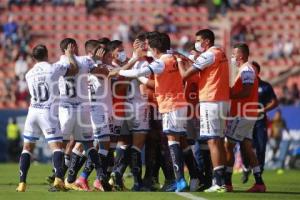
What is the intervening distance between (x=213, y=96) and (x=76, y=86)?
2.34 metres

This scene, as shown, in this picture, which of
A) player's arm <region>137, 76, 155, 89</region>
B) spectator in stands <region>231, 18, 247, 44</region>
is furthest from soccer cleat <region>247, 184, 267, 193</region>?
spectator in stands <region>231, 18, 247, 44</region>

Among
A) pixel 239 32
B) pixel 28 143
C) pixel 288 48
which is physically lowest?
pixel 28 143

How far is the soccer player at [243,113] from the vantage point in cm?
1750

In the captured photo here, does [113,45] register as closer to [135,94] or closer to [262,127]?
[135,94]

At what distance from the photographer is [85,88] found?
56.6 ft

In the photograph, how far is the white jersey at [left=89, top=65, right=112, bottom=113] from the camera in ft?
56.8

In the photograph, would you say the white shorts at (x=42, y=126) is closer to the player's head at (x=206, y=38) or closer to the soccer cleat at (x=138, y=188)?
the soccer cleat at (x=138, y=188)

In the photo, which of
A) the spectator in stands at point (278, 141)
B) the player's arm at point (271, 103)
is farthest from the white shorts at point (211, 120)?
the spectator in stands at point (278, 141)

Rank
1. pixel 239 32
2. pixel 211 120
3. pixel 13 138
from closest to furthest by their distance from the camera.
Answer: pixel 211 120 → pixel 13 138 → pixel 239 32

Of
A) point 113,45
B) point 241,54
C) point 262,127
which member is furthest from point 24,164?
point 262,127

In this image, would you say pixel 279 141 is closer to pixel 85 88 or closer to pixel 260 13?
pixel 260 13

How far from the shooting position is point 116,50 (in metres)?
17.9

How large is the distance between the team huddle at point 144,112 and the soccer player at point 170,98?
17 mm

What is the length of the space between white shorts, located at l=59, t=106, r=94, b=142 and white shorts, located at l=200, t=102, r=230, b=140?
6.29 ft
